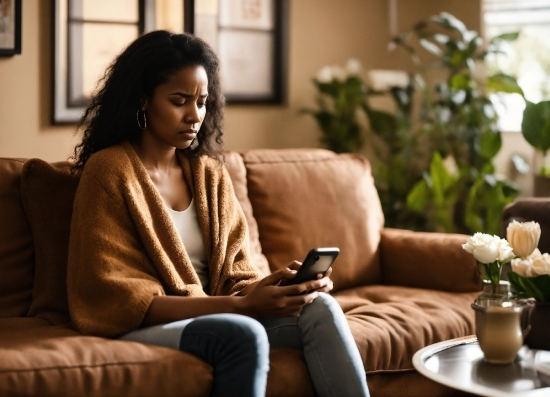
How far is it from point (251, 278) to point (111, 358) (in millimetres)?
514

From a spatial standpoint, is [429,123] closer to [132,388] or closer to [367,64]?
[367,64]

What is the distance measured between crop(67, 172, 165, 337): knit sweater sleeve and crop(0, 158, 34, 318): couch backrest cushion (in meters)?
0.29

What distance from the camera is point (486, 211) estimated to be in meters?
3.78

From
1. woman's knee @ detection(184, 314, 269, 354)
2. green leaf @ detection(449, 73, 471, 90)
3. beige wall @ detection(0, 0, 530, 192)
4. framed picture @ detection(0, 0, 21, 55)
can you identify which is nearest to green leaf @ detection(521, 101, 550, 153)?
green leaf @ detection(449, 73, 471, 90)

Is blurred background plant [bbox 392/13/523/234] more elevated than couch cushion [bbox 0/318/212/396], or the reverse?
blurred background plant [bbox 392/13/523/234]

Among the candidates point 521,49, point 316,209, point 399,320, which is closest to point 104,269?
point 399,320

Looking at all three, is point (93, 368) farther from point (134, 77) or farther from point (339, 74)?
point (339, 74)

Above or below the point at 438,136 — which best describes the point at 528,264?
below

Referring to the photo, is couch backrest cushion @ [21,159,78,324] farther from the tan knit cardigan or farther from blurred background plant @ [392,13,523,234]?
blurred background plant @ [392,13,523,234]

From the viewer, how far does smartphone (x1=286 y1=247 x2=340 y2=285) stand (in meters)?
1.98

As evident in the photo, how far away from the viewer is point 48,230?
2.29 m

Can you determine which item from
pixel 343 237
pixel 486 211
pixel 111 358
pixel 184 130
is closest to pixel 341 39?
pixel 486 211

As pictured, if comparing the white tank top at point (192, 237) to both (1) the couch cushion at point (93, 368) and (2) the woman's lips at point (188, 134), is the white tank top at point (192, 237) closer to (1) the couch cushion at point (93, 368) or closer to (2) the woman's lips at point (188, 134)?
(2) the woman's lips at point (188, 134)

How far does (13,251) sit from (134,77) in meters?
Answer: 0.57
